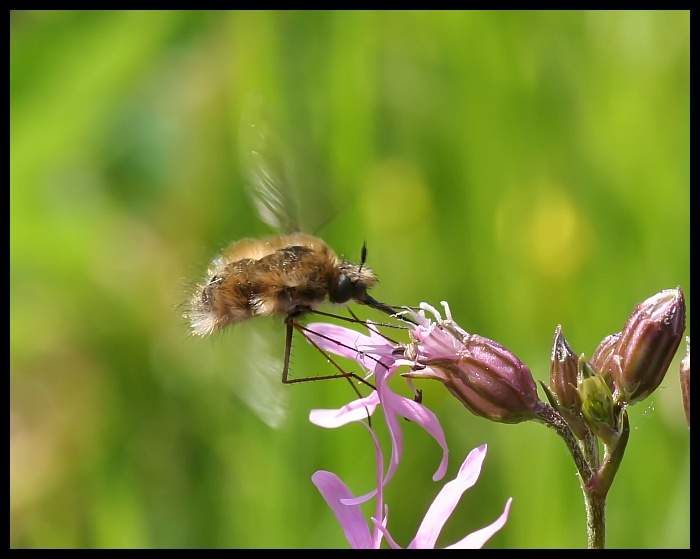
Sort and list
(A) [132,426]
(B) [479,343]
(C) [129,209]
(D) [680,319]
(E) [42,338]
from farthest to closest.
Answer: (C) [129,209] → (E) [42,338] → (A) [132,426] → (B) [479,343] → (D) [680,319]

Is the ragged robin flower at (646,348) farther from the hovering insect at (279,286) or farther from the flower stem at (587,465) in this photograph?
the hovering insect at (279,286)

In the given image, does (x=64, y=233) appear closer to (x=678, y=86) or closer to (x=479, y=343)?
(x=479, y=343)

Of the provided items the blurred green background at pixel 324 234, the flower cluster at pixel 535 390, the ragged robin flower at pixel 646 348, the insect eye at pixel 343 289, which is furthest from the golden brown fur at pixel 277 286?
the blurred green background at pixel 324 234

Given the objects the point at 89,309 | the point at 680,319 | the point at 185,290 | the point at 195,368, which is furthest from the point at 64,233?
the point at 680,319

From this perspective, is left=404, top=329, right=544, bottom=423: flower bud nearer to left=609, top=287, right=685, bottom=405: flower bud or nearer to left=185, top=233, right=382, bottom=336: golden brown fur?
left=609, top=287, right=685, bottom=405: flower bud

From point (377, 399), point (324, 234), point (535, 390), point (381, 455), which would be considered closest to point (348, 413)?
point (377, 399)

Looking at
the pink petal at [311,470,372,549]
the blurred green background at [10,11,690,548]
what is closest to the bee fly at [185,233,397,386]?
the pink petal at [311,470,372,549]
